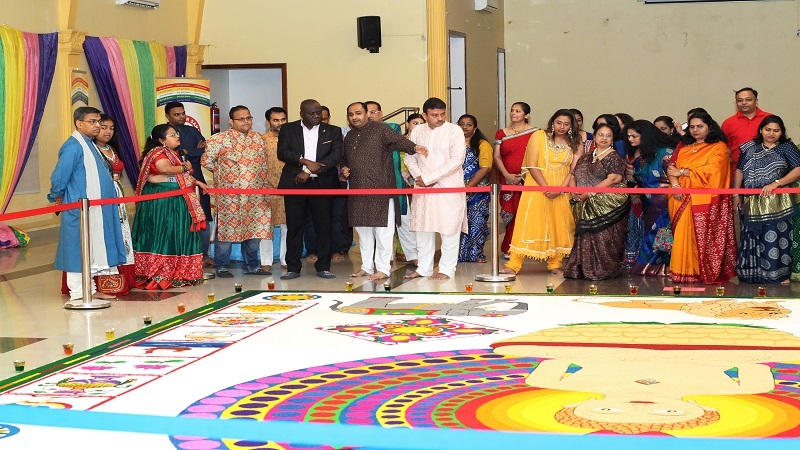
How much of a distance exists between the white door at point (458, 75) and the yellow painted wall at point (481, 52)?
75mm

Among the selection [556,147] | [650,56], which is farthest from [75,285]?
[650,56]

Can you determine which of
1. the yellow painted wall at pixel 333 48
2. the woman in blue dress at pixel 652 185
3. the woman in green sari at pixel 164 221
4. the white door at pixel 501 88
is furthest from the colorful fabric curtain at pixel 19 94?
the white door at pixel 501 88

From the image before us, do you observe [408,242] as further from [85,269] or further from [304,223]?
[85,269]

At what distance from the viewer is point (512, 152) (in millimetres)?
10758

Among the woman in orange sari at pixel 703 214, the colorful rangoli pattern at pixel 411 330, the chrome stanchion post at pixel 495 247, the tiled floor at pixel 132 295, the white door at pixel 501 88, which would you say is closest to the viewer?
the colorful rangoli pattern at pixel 411 330

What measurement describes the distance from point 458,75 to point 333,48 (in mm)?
1664

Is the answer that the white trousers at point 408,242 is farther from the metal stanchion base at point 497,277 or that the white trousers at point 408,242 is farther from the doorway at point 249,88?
the doorway at point 249,88

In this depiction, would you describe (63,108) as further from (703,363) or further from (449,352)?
(703,363)

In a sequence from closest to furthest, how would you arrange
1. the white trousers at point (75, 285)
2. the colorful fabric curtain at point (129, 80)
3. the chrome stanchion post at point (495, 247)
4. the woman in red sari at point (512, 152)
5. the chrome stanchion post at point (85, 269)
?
the chrome stanchion post at point (85, 269) → the white trousers at point (75, 285) → the chrome stanchion post at point (495, 247) → the woman in red sari at point (512, 152) → the colorful fabric curtain at point (129, 80)

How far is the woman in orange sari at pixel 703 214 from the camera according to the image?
891 centimetres

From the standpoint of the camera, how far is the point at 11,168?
12.1 m

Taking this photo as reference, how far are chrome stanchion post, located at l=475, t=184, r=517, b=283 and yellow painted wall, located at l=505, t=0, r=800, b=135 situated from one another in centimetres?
786

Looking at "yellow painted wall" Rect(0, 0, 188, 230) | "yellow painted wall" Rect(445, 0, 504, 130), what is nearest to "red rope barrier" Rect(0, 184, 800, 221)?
"yellow painted wall" Rect(0, 0, 188, 230)

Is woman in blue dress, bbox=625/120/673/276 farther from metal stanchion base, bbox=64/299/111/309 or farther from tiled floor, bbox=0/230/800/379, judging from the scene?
metal stanchion base, bbox=64/299/111/309
